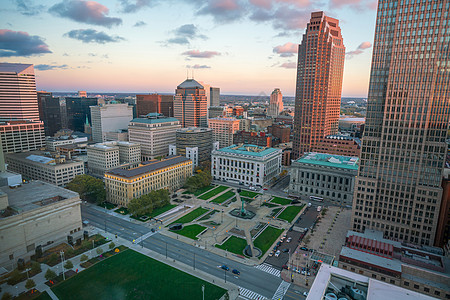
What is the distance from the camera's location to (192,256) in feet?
319

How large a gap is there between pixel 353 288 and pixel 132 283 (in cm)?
6226

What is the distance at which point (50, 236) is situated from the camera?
99625 mm

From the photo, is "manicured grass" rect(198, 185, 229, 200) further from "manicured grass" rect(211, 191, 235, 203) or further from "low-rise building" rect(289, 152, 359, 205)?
"low-rise building" rect(289, 152, 359, 205)

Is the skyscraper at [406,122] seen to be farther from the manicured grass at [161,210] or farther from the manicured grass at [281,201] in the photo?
the manicured grass at [161,210]

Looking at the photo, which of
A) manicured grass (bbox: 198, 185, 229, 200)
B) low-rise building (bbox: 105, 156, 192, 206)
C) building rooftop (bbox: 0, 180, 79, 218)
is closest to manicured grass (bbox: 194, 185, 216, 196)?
manicured grass (bbox: 198, 185, 229, 200)

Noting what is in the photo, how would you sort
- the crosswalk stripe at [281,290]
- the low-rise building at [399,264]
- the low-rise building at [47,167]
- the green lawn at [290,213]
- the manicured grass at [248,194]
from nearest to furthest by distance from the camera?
the low-rise building at [399,264]
the crosswalk stripe at [281,290]
the green lawn at [290,213]
the low-rise building at [47,167]
the manicured grass at [248,194]

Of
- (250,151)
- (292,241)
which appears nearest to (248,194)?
(250,151)

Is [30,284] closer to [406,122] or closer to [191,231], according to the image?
[191,231]

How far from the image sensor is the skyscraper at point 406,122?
94750 mm

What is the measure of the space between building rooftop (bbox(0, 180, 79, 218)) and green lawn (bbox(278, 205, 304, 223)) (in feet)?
296

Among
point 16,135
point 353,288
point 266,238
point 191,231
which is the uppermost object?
point 16,135

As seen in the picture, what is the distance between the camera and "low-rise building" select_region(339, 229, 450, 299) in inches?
2861

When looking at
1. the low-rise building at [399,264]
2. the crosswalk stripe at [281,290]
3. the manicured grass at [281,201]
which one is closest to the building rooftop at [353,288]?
the crosswalk stripe at [281,290]

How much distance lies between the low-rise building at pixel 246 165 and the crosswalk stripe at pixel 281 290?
295 feet
